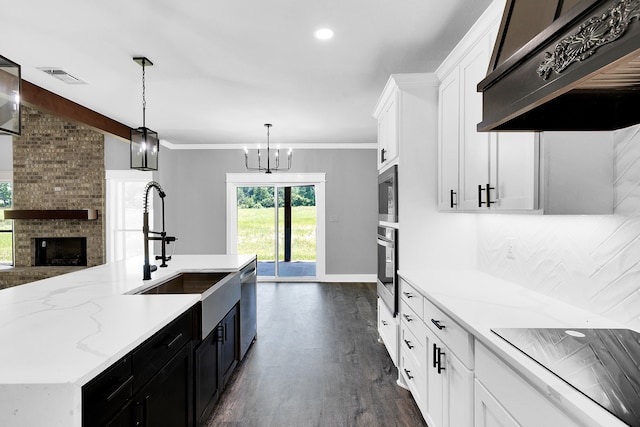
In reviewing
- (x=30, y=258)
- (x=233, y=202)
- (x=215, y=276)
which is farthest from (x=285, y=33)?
(x=30, y=258)

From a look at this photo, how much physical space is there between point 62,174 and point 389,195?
5.96 metres

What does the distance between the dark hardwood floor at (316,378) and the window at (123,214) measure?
316 cm

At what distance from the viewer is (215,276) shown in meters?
3.06

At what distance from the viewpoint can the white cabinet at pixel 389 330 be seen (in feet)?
9.68

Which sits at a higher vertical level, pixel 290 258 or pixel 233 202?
pixel 233 202

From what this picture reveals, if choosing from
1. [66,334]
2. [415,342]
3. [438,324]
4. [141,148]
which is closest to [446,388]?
[438,324]

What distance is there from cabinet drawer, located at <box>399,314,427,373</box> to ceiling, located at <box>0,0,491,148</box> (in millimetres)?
1892

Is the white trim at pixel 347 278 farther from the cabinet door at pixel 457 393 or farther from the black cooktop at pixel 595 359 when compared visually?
the black cooktop at pixel 595 359

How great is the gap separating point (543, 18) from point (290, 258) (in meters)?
6.05

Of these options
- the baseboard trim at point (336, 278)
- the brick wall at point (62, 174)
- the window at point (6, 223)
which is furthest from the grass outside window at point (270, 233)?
the window at point (6, 223)

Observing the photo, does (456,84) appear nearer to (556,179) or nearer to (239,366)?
(556,179)

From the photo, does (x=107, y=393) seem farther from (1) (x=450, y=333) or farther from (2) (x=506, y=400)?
(1) (x=450, y=333)

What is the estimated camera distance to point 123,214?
6.59m

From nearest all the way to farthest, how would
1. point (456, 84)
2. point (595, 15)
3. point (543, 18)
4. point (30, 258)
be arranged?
1. point (595, 15)
2. point (543, 18)
3. point (456, 84)
4. point (30, 258)
